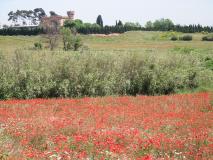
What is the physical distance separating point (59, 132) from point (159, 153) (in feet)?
13.6

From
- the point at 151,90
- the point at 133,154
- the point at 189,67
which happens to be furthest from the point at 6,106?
the point at 189,67

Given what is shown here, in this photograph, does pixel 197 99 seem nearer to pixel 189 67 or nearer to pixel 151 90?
pixel 151 90

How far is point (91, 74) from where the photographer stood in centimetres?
3003

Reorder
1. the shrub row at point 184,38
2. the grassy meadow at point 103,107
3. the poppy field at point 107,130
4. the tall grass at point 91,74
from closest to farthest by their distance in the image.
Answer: the poppy field at point 107,130 < the grassy meadow at point 103,107 < the tall grass at point 91,74 < the shrub row at point 184,38

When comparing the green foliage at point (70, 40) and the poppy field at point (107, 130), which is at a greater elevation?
the green foliage at point (70, 40)

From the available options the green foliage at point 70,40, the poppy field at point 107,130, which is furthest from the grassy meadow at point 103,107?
the green foliage at point 70,40

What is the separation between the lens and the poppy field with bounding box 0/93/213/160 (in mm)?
11930

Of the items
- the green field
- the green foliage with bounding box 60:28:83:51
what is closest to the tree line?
the green foliage with bounding box 60:28:83:51

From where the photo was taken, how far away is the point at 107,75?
30.9 m

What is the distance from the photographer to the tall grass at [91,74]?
94.2 feet

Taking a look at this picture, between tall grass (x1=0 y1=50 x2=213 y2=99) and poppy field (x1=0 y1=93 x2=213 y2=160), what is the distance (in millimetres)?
5205

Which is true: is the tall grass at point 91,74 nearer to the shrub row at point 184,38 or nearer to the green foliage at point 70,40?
the green foliage at point 70,40

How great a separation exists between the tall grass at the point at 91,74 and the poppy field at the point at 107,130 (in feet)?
17.1

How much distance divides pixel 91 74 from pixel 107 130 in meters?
15.3
